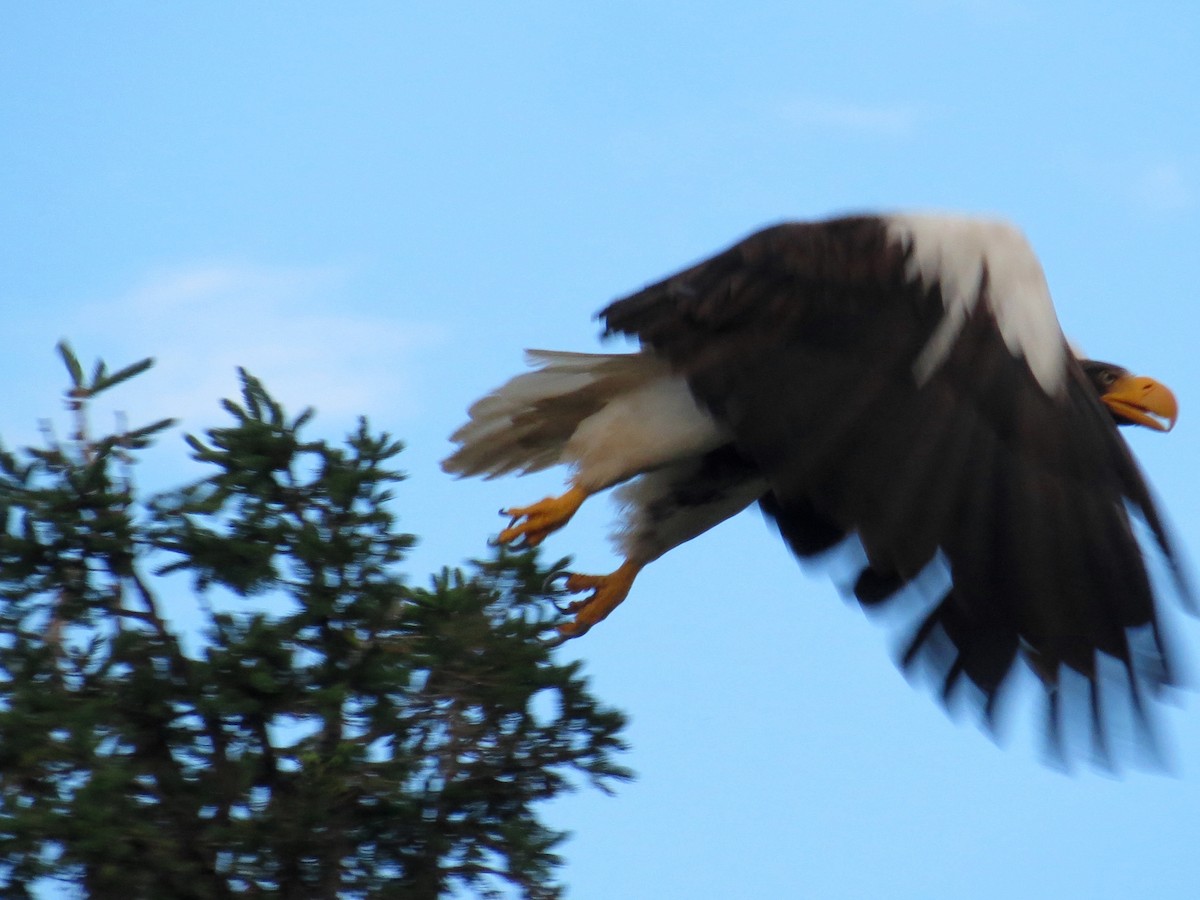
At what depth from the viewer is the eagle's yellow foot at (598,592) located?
511 cm

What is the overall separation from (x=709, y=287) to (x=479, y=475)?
5.05ft

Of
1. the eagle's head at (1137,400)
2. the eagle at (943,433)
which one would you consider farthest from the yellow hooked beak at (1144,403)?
the eagle at (943,433)

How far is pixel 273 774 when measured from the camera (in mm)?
3066

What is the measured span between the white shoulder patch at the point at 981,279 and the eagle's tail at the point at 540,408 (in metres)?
0.88

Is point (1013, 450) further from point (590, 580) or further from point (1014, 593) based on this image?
point (590, 580)

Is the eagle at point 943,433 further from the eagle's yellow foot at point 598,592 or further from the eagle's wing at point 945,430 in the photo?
the eagle's yellow foot at point 598,592

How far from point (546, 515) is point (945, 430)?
1.35 metres

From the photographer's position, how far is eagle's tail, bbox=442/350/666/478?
4.91 metres

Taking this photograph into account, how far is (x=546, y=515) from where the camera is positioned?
4871 mm

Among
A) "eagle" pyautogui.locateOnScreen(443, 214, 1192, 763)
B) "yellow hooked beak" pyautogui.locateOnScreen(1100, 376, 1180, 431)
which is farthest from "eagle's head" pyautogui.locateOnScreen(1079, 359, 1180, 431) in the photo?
"eagle" pyautogui.locateOnScreen(443, 214, 1192, 763)

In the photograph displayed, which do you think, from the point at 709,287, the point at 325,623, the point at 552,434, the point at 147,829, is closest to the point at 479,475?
the point at 552,434

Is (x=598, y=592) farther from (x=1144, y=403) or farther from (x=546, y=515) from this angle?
(x=1144, y=403)

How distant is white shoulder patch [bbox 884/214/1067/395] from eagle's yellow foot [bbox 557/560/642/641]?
1428 millimetres

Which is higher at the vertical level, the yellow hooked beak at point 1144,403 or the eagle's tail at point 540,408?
the eagle's tail at point 540,408
